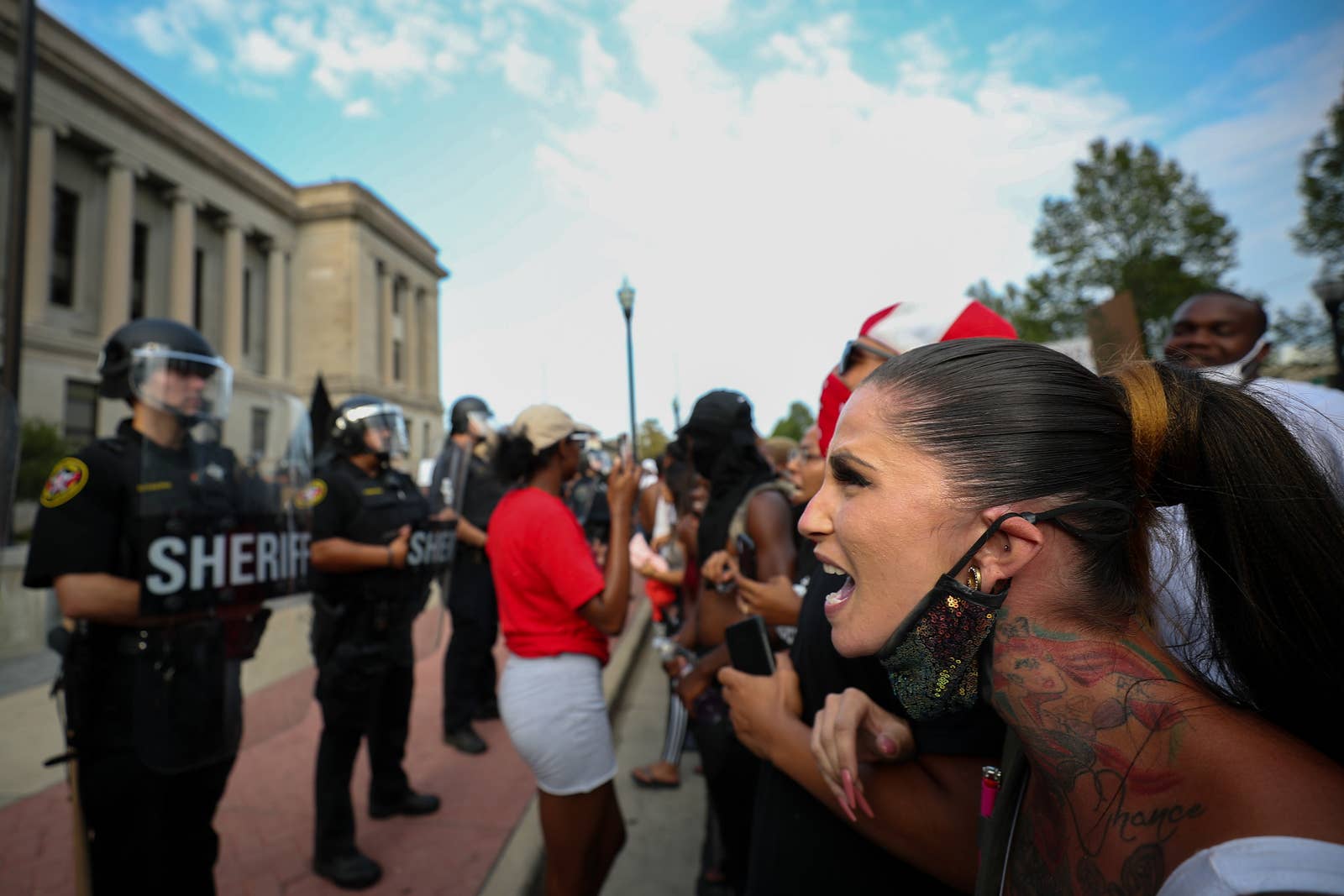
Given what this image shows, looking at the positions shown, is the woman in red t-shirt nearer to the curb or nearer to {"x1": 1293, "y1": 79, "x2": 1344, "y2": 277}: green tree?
the curb

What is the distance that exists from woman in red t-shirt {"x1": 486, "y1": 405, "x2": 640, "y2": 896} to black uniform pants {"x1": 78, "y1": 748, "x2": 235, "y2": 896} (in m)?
1.15

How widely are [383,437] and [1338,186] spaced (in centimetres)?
2542

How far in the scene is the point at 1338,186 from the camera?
18781 millimetres

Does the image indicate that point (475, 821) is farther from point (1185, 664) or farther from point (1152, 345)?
point (1152, 345)

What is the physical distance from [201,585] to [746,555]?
6.62ft

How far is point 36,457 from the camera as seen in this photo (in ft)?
56.9

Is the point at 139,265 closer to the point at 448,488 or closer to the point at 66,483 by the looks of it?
the point at 448,488

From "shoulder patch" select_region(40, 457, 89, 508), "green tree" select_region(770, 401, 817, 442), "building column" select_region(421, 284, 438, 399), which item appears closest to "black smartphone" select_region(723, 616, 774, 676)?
"shoulder patch" select_region(40, 457, 89, 508)

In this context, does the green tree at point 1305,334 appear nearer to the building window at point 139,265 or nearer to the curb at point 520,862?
the curb at point 520,862

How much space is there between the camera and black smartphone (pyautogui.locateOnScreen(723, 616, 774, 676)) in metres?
1.83

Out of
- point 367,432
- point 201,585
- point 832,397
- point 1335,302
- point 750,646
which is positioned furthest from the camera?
point 1335,302

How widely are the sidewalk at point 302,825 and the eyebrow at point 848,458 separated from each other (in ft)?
8.49

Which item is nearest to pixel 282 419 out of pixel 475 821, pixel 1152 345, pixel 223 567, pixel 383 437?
pixel 383 437

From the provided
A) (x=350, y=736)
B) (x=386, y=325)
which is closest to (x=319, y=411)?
(x=350, y=736)
